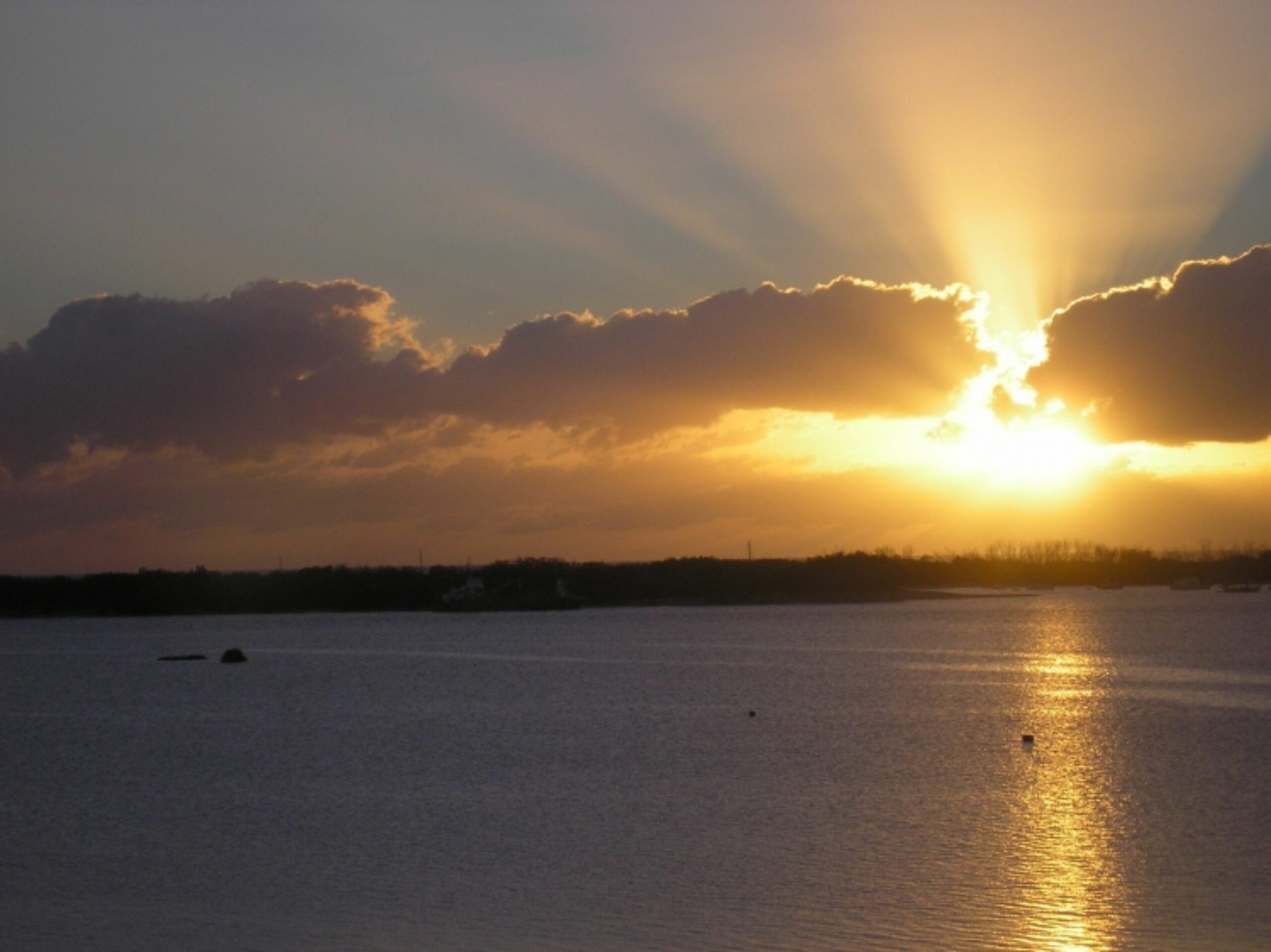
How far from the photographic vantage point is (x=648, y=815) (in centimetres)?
2139

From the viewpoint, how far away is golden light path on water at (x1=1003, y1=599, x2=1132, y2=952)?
1392 cm

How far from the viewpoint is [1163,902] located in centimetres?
1484

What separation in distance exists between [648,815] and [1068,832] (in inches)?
250

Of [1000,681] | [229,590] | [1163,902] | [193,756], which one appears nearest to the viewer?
[1163,902]

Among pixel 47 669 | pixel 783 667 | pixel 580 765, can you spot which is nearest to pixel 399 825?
pixel 580 765

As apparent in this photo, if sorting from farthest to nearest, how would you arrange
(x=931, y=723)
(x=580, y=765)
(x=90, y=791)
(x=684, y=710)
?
(x=684, y=710) < (x=931, y=723) < (x=580, y=765) < (x=90, y=791)

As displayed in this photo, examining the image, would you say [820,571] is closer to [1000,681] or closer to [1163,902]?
[1000,681]

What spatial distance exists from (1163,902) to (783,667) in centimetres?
4627

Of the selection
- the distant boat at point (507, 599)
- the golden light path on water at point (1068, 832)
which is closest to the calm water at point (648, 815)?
the golden light path on water at point (1068, 832)

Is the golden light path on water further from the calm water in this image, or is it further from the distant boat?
the distant boat

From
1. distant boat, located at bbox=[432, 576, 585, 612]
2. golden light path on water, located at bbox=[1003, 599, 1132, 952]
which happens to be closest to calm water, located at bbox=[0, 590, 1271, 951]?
golden light path on water, located at bbox=[1003, 599, 1132, 952]

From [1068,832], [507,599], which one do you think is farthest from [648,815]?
[507,599]

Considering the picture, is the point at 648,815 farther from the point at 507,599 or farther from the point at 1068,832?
the point at 507,599

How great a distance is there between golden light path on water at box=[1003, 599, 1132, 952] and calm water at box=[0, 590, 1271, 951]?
0.08 metres
